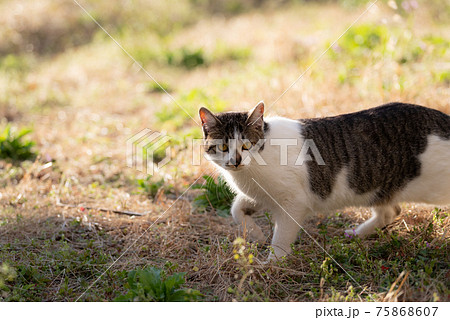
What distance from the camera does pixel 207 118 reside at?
3.45 m

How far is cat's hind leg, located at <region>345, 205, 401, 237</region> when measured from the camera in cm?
372

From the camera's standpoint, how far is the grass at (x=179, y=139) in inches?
118

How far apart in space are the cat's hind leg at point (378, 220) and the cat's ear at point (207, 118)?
1.45 m

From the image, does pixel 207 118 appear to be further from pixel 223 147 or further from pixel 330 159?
pixel 330 159

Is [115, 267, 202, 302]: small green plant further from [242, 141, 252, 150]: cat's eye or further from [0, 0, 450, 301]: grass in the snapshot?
[242, 141, 252, 150]: cat's eye

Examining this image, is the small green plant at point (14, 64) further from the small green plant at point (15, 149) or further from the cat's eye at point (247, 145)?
the cat's eye at point (247, 145)

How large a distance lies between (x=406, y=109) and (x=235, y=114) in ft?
4.44

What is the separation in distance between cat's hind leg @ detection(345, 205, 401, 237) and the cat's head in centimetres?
115

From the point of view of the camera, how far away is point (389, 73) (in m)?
5.91

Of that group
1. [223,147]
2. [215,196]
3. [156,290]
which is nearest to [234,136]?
[223,147]

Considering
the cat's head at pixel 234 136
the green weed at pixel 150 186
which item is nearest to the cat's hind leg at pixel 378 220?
the cat's head at pixel 234 136

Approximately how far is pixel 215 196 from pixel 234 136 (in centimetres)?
112

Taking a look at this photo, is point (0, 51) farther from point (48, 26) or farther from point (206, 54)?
point (206, 54)

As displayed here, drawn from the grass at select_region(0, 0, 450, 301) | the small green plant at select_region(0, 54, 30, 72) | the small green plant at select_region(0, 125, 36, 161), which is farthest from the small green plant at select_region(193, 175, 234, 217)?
the small green plant at select_region(0, 54, 30, 72)
